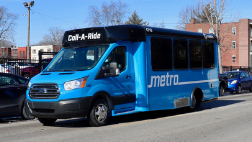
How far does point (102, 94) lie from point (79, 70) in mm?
848

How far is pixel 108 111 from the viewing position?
29.0 feet

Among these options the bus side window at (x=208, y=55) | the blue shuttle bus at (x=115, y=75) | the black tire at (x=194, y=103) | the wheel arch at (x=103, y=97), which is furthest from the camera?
the bus side window at (x=208, y=55)

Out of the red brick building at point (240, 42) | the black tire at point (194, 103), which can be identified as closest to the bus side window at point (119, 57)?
the black tire at point (194, 103)

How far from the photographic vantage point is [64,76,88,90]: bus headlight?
8.01 metres

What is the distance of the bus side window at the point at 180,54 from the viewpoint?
37.0ft

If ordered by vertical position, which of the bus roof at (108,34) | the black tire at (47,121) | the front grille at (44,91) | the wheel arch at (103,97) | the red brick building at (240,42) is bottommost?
the black tire at (47,121)

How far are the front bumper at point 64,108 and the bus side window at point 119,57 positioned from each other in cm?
130

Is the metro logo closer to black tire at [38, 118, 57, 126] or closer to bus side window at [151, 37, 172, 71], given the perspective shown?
bus side window at [151, 37, 172, 71]

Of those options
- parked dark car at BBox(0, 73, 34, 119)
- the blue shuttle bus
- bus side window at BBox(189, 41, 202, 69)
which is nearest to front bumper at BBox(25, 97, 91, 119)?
the blue shuttle bus

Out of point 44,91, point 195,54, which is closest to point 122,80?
point 44,91

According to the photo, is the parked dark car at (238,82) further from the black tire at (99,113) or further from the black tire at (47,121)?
the black tire at (47,121)

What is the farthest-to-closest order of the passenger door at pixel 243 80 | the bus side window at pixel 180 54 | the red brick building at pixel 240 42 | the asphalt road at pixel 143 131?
the red brick building at pixel 240 42 → the passenger door at pixel 243 80 → the bus side window at pixel 180 54 → the asphalt road at pixel 143 131

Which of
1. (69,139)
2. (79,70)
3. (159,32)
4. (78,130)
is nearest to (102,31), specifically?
(79,70)

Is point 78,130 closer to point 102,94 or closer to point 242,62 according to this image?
point 102,94
